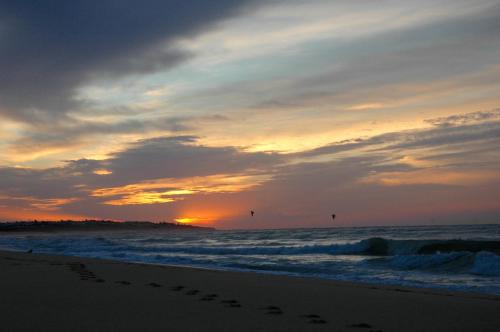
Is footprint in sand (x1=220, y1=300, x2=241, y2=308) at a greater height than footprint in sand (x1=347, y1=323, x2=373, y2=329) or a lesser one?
greater

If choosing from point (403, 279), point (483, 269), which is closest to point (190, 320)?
point (403, 279)

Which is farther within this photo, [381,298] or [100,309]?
[381,298]

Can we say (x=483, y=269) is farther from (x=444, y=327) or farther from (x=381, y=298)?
(x=444, y=327)

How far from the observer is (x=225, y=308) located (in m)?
7.35

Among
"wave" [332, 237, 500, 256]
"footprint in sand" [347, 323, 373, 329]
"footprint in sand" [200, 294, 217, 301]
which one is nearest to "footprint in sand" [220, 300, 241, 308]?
"footprint in sand" [200, 294, 217, 301]

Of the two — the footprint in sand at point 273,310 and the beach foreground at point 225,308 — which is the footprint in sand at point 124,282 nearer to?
the beach foreground at point 225,308

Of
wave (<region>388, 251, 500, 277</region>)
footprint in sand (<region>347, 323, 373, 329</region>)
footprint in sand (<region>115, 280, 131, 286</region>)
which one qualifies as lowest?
wave (<region>388, 251, 500, 277</region>)

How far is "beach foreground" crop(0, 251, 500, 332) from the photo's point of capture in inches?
239

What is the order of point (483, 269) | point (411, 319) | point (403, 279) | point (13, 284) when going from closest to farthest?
point (411, 319) → point (13, 284) → point (403, 279) → point (483, 269)

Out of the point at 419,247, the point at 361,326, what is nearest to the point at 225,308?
the point at 361,326

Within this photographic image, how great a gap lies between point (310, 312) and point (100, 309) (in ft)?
9.40

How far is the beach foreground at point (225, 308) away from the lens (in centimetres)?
606

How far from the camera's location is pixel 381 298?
8867 mm

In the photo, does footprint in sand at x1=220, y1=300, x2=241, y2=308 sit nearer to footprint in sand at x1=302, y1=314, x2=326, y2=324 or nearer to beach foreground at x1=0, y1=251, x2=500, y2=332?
beach foreground at x1=0, y1=251, x2=500, y2=332
